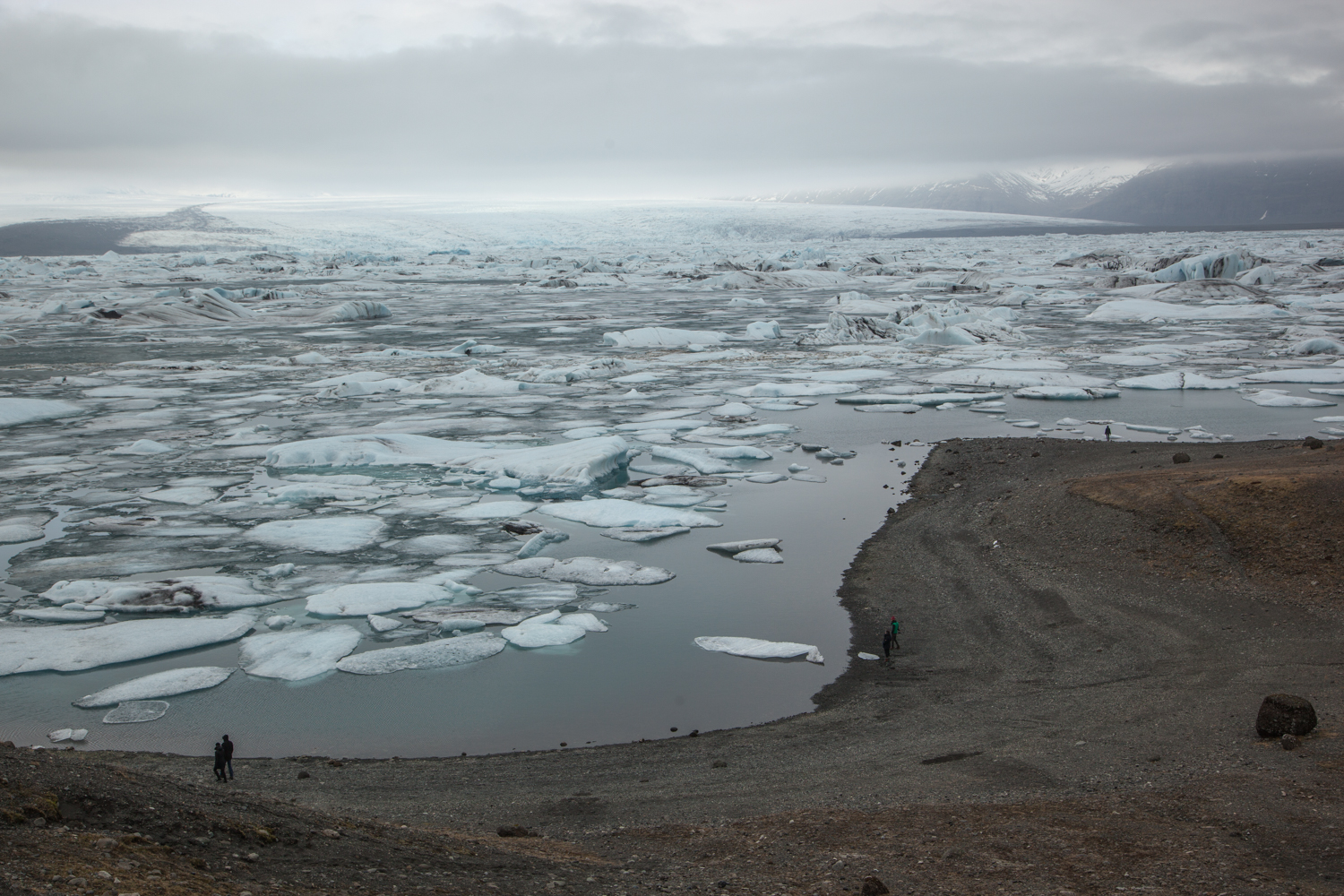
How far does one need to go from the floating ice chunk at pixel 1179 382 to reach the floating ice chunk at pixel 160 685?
21.6 m

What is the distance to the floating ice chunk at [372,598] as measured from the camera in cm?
1062

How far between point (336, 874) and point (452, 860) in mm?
711

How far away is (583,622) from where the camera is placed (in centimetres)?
1050

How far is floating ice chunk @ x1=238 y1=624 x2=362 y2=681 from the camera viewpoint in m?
9.33

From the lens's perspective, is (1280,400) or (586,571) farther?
(1280,400)

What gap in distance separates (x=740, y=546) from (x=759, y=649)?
2961mm

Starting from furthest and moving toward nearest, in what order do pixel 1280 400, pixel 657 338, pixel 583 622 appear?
pixel 657 338, pixel 1280 400, pixel 583 622

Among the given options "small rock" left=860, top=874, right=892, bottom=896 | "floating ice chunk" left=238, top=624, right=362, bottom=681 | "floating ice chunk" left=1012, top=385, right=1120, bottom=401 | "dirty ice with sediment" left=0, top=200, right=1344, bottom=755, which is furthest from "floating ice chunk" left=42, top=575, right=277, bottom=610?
"floating ice chunk" left=1012, top=385, right=1120, bottom=401

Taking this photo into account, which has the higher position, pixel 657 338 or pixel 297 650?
pixel 657 338

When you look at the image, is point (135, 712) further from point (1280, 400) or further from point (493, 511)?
point (1280, 400)

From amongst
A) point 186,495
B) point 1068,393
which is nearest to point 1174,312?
point 1068,393

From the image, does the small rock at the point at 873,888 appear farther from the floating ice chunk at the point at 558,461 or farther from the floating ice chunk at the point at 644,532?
→ the floating ice chunk at the point at 558,461

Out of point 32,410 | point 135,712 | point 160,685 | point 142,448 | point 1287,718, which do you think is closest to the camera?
point 1287,718

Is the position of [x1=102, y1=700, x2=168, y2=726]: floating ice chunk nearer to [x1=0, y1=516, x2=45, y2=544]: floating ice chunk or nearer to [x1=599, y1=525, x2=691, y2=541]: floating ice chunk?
[x1=0, y1=516, x2=45, y2=544]: floating ice chunk
